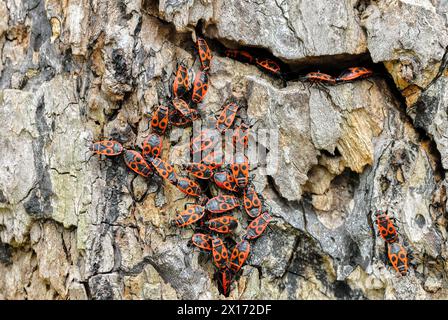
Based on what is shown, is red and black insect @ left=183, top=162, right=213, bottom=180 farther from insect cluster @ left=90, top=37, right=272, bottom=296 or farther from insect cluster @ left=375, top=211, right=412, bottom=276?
insect cluster @ left=375, top=211, right=412, bottom=276

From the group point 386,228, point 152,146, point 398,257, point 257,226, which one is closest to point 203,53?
point 152,146

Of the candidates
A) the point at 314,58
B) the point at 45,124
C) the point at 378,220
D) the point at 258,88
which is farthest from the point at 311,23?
the point at 45,124

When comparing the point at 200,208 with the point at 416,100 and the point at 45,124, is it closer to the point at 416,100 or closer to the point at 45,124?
the point at 45,124

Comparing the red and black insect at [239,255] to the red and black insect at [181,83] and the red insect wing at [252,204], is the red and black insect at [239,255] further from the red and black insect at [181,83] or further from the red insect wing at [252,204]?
the red and black insect at [181,83]

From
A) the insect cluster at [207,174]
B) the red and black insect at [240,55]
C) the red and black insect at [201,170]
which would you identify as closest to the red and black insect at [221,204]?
the insect cluster at [207,174]

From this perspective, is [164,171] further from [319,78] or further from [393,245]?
[393,245]

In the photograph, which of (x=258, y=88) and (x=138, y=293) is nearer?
(x=138, y=293)
